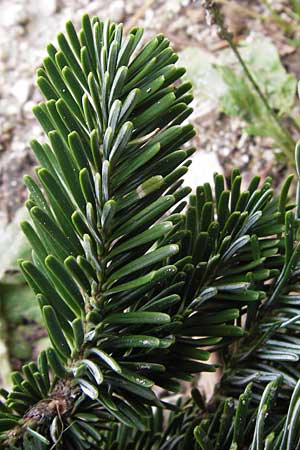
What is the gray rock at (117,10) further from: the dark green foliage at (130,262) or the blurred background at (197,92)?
the dark green foliage at (130,262)

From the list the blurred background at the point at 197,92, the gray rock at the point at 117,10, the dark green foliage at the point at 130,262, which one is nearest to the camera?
the dark green foliage at the point at 130,262

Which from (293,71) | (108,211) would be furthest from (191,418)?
(293,71)

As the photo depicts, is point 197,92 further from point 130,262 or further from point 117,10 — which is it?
point 130,262

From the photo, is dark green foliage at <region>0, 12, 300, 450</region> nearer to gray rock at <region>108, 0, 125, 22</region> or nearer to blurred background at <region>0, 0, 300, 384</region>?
blurred background at <region>0, 0, 300, 384</region>

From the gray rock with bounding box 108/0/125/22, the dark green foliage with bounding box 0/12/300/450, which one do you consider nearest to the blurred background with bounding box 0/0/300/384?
the gray rock with bounding box 108/0/125/22

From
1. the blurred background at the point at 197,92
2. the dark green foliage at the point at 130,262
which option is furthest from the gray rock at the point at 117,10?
the dark green foliage at the point at 130,262

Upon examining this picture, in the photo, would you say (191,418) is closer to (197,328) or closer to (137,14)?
(197,328)
